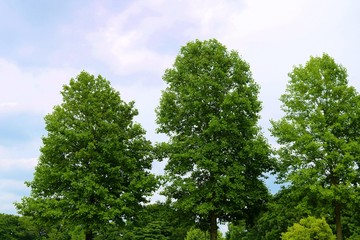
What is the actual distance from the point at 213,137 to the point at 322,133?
25.8 feet

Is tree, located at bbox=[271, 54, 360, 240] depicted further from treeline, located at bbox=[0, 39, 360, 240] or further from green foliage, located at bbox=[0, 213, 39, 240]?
green foliage, located at bbox=[0, 213, 39, 240]

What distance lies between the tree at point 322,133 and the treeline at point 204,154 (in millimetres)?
81

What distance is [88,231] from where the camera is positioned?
29.8 meters

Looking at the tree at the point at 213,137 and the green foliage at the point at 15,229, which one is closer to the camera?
the tree at the point at 213,137

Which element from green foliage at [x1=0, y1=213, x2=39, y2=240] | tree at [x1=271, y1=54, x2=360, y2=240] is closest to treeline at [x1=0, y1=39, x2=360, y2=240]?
tree at [x1=271, y1=54, x2=360, y2=240]

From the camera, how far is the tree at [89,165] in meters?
29.4

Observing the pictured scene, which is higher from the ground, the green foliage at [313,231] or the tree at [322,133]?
the tree at [322,133]

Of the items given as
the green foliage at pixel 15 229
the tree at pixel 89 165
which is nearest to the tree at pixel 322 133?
the tree at pixel 89 165

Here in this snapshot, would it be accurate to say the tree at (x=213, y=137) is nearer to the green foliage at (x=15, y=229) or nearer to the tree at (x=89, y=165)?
the tree at (x=89, y=165)

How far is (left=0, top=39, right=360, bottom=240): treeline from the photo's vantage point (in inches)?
1158

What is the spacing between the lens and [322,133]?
3005cm

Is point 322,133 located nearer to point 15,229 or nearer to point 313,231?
point 313,231

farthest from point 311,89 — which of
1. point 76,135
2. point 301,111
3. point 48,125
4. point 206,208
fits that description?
point 48,125

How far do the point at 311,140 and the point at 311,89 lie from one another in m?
4.28
